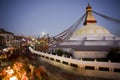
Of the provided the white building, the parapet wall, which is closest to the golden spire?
the white building

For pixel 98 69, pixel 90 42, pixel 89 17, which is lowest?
pixel 98 69

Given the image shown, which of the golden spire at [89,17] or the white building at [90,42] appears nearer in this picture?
the white building at [90,42]

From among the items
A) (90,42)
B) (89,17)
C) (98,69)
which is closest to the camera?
(98,69)

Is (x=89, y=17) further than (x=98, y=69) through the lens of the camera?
Yes

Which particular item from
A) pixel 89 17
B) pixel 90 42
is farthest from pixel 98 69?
pixel 89 17

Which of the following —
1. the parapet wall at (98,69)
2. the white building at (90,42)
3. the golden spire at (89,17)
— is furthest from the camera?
the golden spire at (89,17)

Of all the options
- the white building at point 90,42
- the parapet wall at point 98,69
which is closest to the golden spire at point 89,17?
the white building at point 90,42

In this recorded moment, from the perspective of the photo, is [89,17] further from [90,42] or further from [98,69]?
[98,69]

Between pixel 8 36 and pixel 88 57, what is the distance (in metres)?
38.9

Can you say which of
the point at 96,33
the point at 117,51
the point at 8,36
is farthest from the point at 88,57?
the point at 8,36

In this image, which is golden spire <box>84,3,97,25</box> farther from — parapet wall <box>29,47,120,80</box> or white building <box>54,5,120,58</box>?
parapet wall <box>29,47,120,80</box>

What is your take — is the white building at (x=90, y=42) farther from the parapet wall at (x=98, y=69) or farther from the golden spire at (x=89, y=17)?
the parapet wall at (x=98, y=69)

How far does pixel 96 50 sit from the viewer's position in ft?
64.2

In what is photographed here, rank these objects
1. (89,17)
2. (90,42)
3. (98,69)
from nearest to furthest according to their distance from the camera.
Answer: (98,69)
(90,42)
(89,17)
